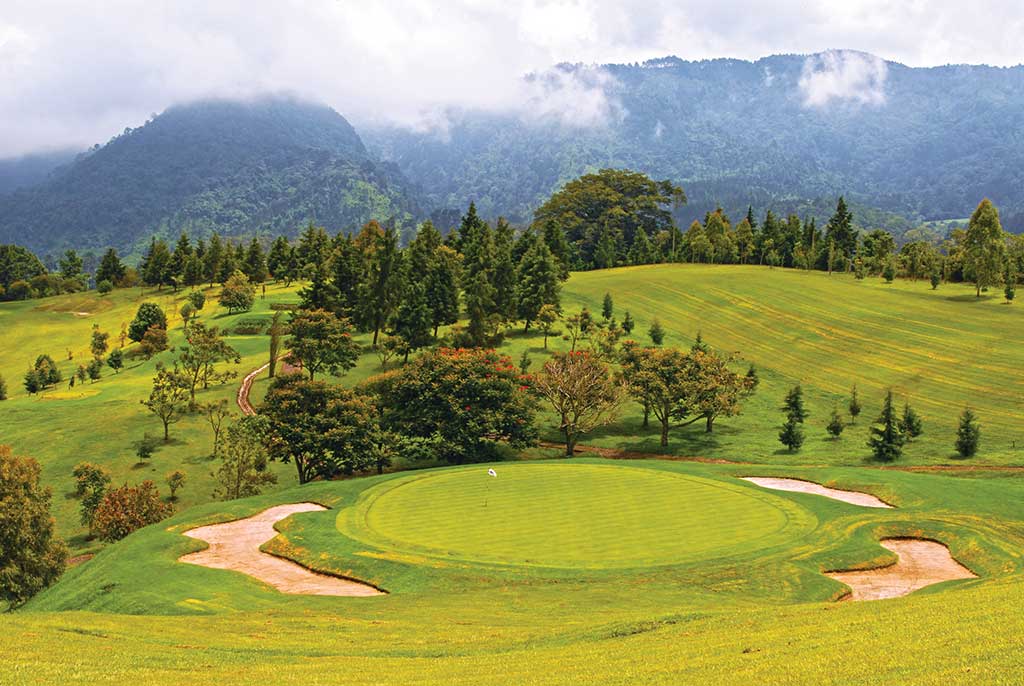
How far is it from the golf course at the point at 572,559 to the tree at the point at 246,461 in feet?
13.4

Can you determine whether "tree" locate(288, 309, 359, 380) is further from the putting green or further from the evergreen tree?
the putting green

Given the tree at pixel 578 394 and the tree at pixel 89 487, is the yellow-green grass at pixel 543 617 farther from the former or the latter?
the tree at pixel 578 394

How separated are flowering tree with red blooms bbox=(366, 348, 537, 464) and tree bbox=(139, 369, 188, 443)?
21314mm

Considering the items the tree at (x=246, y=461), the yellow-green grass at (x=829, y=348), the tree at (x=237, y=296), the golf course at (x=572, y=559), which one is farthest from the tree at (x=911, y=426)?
the tree at (x=237, y=296)

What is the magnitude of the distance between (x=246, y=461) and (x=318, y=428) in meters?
5.57

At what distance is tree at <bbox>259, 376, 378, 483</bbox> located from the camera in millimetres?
50750

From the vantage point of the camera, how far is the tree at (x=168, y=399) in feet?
212

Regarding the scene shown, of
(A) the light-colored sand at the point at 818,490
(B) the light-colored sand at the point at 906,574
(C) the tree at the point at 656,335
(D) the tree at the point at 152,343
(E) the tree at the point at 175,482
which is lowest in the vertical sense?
(E) the tree at the point at 175,482

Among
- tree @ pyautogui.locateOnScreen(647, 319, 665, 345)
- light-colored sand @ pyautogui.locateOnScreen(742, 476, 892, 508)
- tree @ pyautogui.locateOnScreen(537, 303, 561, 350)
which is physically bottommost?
light-colored sand @ pyautogui.locateOnScreen(742, 476, 892, 508)

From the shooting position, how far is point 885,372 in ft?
249

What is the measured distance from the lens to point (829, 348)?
8512cm

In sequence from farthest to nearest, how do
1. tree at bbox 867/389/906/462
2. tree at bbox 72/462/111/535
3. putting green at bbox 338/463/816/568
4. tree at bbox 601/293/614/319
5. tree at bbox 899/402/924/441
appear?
tree at bbox 601/293/614/319, tree at bbox 899/402/924/441, tree at bbox 867/389/906/462, tree at bbox 72/462/111/535, putting green at bbox 338/463/816/568

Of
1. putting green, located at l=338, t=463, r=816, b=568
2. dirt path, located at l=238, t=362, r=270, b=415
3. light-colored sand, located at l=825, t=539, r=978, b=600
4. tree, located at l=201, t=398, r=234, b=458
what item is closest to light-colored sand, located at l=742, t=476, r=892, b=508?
putting green, located at l=338, t=463, r=816, b=568

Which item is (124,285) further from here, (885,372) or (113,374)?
(885,372)
